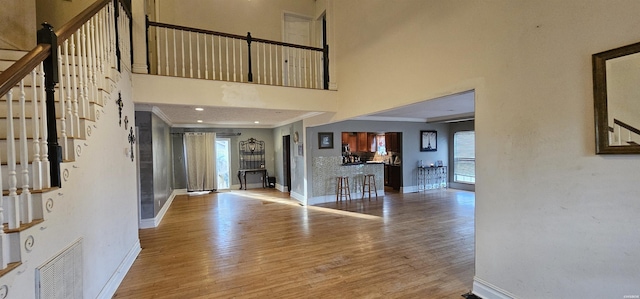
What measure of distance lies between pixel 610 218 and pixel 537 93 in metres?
0.93

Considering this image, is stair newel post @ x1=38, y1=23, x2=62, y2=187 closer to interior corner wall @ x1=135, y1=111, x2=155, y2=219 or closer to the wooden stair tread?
the wooden stair tread

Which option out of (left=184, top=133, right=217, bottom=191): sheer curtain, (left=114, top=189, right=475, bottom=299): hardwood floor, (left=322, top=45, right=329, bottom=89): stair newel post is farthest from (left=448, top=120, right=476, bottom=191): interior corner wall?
(left=184, top=133, right=217, bottom=191): sheer curtain

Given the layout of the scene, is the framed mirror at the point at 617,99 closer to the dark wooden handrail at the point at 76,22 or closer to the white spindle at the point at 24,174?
the white spindle at the point at 24,174

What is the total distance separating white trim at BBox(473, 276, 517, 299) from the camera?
2242 mm

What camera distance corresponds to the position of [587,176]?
1.73 m

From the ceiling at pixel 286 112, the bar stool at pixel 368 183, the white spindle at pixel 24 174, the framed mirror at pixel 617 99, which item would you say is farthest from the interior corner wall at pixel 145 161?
the framed mirror at pixel 617 99

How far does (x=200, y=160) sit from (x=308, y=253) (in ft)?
20.1

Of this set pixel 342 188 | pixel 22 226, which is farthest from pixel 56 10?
pixel 342 188

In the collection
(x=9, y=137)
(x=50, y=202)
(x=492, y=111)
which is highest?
(x=492, y=111)

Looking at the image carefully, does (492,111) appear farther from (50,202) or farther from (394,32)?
(50,202)

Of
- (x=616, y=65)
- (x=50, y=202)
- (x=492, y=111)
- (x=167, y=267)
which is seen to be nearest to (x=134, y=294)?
(x=167, y=267)

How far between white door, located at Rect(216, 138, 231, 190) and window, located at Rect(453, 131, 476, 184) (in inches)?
301

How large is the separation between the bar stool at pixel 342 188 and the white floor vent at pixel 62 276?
546cm

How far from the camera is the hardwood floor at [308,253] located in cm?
267
